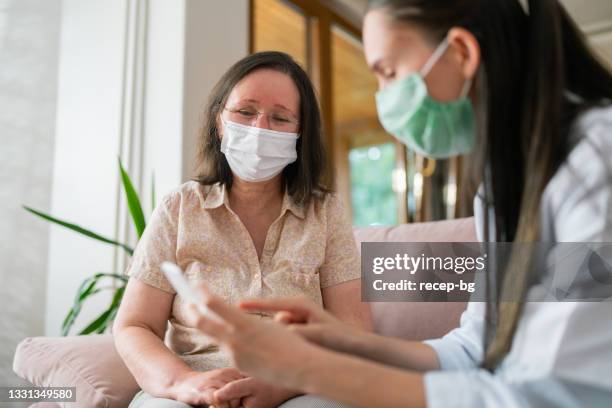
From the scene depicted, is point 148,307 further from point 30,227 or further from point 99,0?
point 99,0

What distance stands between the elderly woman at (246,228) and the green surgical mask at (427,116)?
1.52 feet

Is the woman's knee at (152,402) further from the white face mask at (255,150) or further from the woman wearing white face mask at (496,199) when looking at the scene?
the white face mask at (255,150)

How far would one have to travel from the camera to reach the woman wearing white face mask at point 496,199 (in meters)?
0.60

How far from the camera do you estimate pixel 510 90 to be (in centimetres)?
73

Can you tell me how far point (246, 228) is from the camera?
1.29 m

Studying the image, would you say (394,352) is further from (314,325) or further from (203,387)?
(203,387)

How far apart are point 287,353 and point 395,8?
0.51m

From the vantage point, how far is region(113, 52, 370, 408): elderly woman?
1177 mm

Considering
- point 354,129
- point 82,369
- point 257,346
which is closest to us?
point 257,346

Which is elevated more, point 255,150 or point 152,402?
point 255,150

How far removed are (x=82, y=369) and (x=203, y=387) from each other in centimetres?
40

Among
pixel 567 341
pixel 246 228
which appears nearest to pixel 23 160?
pixel 246 228

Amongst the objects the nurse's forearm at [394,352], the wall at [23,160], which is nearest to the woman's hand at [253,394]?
the nurse's forearm at [394,352]

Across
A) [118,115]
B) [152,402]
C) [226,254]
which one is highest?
[118,115]
